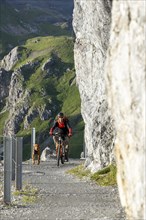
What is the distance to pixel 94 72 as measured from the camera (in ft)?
96.8

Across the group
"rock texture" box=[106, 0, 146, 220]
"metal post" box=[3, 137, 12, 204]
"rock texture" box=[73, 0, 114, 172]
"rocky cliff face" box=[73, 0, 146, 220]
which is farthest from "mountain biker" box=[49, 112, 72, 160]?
"rock texture" box=[106, 0, 146, 220]

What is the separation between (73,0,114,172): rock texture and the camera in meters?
26.1

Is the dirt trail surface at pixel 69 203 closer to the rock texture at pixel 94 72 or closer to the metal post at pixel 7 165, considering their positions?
the metal post at pixel 7 165

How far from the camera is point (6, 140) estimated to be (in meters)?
18.2

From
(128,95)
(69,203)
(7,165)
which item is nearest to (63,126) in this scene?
(7,165)

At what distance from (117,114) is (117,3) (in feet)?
7.35

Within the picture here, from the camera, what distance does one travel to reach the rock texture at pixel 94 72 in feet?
85.7

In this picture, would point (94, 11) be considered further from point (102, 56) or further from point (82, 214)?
point (82, 214)

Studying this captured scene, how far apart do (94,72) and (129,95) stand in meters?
20.4

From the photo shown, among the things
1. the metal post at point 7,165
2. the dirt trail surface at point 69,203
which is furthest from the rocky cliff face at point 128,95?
the metal post at point 7,165

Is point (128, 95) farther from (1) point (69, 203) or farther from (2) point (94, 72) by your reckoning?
(2) point (94, 72)

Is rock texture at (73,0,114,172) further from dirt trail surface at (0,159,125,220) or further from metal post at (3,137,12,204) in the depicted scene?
metal post at (3,137,12,204)

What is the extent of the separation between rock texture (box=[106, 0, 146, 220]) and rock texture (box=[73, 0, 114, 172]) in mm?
15614

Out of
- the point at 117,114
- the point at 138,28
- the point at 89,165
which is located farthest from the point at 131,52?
the point at 89,165
